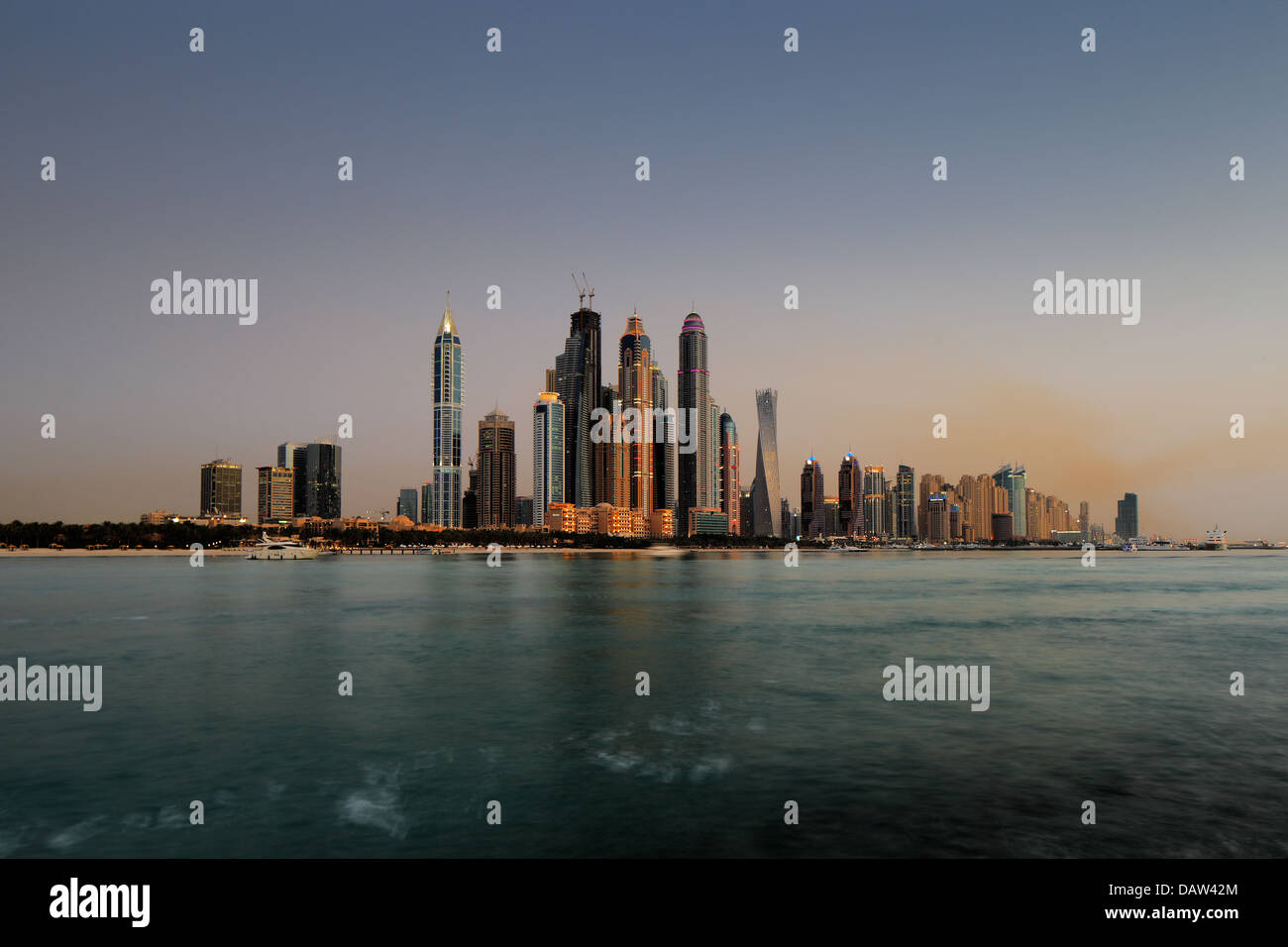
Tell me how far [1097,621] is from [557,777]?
68527 millimetres

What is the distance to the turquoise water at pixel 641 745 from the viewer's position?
806 inches

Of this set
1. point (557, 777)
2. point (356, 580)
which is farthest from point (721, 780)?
point (356, 580)

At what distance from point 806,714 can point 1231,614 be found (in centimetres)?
7588

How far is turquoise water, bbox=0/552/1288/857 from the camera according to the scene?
20.5 m

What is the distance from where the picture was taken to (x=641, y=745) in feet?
97.3
